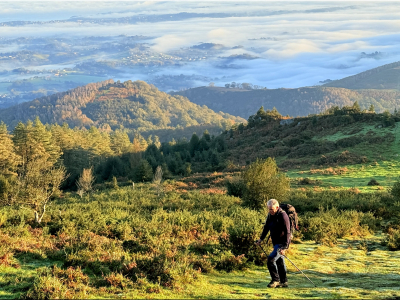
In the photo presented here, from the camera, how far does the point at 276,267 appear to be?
7.50 meters

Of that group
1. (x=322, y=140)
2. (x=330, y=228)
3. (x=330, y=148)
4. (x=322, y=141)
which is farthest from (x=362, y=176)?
(x=330, y=228)

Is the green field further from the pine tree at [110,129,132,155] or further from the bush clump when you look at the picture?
the pine tree at [110,129,132,155]

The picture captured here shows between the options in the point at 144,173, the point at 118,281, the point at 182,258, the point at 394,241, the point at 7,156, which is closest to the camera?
the point at 118,281

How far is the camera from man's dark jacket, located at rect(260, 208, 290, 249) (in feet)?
24.6

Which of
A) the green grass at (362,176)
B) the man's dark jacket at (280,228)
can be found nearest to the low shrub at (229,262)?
the man's dark jacket at (280,228)

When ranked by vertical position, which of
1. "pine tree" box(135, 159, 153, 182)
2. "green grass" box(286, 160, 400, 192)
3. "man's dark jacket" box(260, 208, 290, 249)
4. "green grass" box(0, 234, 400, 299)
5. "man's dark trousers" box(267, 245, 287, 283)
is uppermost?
"man's dark jacket" box(260, 208, 290, 249)

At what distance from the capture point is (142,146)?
82.1 meters

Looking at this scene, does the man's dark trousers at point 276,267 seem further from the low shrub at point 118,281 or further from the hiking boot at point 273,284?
the low shrub at point 118,281

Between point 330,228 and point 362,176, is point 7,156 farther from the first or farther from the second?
point 330,228

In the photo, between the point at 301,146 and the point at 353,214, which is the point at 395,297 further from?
the point at 301,146

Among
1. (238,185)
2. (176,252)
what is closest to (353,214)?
(176,252)

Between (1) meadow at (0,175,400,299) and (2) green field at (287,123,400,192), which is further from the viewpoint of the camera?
(2) green field at (287,123,400,192)

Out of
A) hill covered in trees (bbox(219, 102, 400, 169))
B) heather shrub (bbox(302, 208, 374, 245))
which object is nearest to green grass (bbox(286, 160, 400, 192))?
hill covered in trees (bbox(219, 102, 400, 169))

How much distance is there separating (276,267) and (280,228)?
870 millimetres
